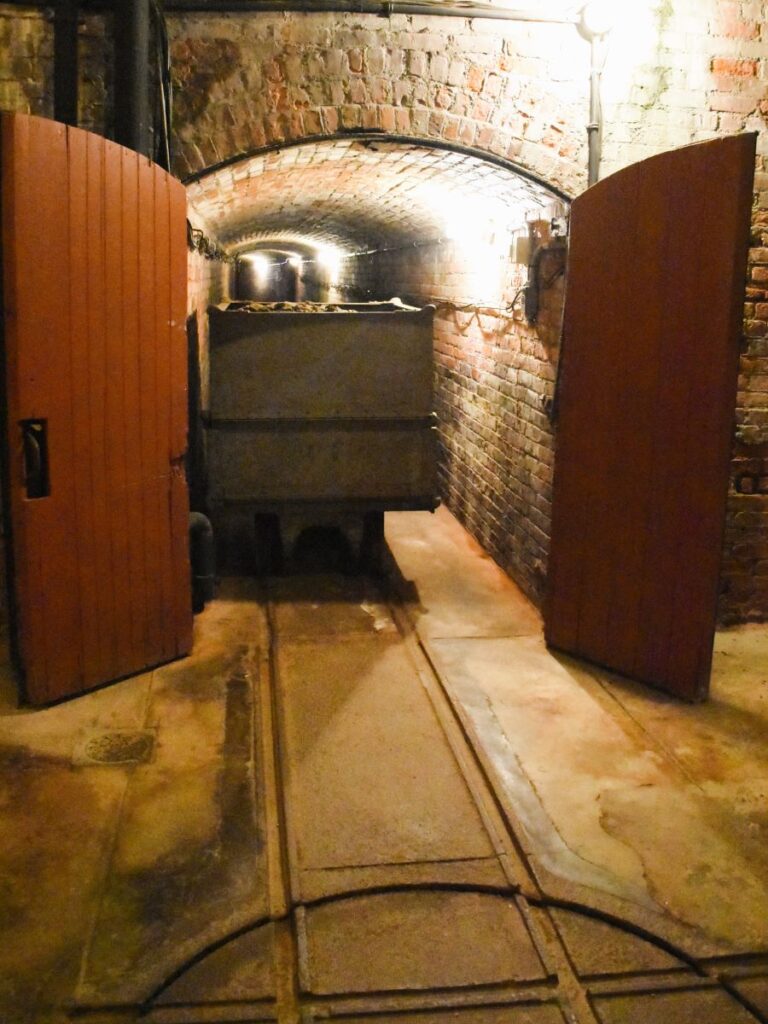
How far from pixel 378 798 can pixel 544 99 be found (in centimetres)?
362

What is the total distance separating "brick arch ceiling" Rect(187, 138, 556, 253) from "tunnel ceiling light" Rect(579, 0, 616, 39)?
779mm

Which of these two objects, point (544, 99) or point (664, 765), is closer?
point (664, 765)

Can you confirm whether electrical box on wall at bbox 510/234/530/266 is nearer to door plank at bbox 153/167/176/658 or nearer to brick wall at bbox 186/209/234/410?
brick wall at bbox 186/209/234/410

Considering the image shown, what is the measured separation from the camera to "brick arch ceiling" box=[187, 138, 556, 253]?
5.02 m

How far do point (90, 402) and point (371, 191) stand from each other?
150 inches

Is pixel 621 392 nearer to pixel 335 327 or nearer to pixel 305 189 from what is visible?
pixel 335 327

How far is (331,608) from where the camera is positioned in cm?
547

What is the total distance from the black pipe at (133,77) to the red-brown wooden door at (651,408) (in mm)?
2176

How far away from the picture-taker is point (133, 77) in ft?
13.7

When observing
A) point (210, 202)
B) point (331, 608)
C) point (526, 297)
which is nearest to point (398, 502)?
point (331, 608)

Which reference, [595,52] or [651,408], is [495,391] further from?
[595,52]

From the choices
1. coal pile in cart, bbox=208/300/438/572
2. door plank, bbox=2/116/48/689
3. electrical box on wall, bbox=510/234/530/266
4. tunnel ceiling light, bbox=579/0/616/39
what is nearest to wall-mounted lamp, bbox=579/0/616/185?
tunnel ceiling light, bbox=579/0/616/39

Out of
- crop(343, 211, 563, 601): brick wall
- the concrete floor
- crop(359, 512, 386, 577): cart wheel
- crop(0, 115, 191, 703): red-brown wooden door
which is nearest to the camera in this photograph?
the concrete floor

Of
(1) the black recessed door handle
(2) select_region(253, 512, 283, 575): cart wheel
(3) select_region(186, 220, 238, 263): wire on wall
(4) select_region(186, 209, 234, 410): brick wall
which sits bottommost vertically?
(2) select_region(253, 512, 283, 575): cart wheel
